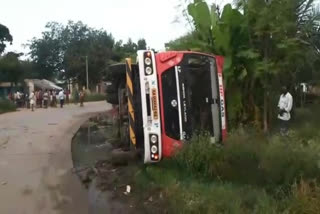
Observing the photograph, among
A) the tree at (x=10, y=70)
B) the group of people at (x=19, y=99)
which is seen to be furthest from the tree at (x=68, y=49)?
the group of people at (x=19, y=99)

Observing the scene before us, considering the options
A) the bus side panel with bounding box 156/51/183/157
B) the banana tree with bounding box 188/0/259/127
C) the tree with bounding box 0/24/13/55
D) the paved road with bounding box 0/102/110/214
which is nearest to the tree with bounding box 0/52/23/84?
the tree with bounding box 0/24/13/55

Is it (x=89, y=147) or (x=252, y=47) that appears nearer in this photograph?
(x=252, y=47)

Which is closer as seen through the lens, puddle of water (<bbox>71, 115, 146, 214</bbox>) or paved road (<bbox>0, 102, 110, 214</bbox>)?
puddle of water (<bbox>71, 115, 146, 214</bbox>)

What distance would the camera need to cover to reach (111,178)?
7.89 meters

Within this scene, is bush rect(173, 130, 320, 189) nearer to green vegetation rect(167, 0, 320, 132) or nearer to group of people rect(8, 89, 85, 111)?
green vegetation rect(167, 0, 320, 132)

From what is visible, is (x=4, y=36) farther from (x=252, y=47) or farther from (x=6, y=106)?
(x=252, y=47)

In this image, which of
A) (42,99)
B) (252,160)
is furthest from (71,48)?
(252,160)

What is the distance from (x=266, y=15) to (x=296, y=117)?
3.56 metres

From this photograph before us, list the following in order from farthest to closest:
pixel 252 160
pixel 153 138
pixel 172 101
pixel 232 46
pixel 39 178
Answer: pixel 232 46
pixel 39 178
pixel 172 101
pixel 153 138
pixel 252 160

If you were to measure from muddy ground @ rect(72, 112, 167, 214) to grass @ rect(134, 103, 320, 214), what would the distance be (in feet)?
0.37

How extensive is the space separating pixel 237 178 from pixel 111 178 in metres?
2.28

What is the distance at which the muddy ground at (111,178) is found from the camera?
20.8 ft

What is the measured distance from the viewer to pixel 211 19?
11.5 metres

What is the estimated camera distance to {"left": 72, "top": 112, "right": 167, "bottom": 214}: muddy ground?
6.33 m
